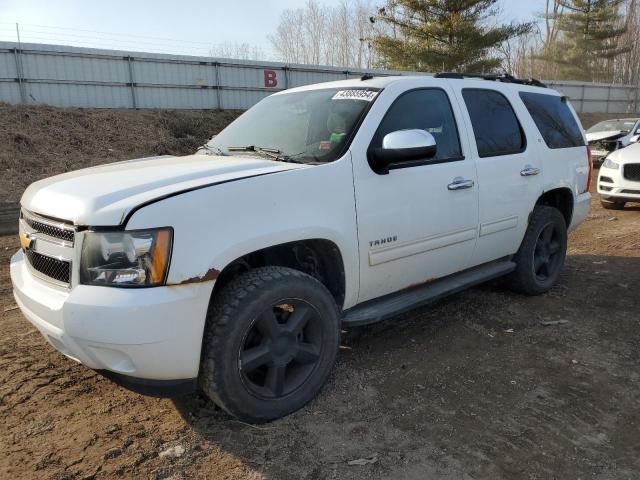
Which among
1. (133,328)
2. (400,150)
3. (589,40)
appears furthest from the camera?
(589,40)

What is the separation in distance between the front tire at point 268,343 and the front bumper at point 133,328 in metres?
0.13

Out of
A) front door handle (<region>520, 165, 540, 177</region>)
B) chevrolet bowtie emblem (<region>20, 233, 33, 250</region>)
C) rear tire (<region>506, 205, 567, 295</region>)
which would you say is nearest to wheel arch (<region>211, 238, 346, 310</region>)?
chevrolet bowtie emblem (<region>20, 233, 33, 250</region>)

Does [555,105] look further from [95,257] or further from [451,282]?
[95,257]

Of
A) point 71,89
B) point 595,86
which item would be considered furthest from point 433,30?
point 71,89

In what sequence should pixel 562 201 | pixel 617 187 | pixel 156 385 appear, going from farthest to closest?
pixel 617 187
pixel 562 201
pixel 156 385

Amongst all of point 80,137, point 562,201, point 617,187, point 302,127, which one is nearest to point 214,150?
point 302,127

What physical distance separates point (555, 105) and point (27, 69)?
15.4m

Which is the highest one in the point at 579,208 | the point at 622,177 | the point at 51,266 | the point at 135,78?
the point at 135,78

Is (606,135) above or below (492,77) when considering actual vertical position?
below

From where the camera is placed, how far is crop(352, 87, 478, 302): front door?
3234mm

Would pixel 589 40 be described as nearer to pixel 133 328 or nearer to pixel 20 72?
pixel 20 72

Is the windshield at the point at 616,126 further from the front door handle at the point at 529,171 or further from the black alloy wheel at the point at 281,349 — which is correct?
the black alloy wheel at the point at 281,349

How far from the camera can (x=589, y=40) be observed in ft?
142

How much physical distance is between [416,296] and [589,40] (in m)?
47.8
